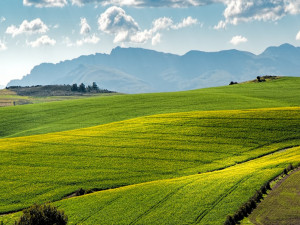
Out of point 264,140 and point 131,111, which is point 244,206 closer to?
point 264,140

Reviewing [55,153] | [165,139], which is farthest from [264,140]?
[55,153]

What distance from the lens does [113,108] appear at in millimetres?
92875

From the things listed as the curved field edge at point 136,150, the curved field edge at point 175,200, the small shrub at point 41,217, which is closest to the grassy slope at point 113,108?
the curved field edge at point 136,150

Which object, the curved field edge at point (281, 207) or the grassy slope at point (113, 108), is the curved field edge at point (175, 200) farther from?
the grassy slope at point (113, 108)

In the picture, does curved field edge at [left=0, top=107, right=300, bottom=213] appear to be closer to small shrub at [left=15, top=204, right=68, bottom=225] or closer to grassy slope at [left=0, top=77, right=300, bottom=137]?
small shrub at [left=15, top=204, right=68, bottom=225]

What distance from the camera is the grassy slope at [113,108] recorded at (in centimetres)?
8075

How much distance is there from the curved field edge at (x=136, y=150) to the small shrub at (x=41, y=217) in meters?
8.18

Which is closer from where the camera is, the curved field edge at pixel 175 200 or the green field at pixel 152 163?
the curved field edge at pixel 175 200

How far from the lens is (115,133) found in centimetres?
6181

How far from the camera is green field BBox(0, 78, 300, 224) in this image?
3253 centimetres

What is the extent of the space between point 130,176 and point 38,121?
49.3 meters

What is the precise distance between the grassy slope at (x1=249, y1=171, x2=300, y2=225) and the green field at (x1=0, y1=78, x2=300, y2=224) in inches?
70.6

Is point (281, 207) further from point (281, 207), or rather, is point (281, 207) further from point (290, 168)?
point (290, 168)

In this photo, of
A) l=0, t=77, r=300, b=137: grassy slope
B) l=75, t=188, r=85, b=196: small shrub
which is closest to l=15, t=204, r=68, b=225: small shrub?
l=75, t=188, r=85, b=196: small shrub
